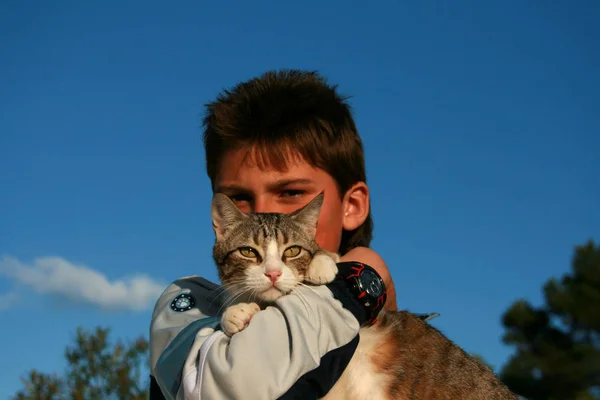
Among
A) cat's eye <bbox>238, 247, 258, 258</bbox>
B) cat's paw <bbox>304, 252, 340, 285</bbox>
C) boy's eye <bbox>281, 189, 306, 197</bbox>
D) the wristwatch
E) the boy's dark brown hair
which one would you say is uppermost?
the boy's dark brown hair

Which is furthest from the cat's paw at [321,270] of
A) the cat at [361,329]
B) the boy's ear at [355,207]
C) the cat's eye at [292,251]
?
the boy's ear at [355,207]

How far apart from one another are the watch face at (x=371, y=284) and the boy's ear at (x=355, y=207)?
143cm

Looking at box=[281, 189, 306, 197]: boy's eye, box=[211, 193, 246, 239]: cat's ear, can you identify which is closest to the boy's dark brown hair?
box=[281, 189, 306, 197]: boy's eye

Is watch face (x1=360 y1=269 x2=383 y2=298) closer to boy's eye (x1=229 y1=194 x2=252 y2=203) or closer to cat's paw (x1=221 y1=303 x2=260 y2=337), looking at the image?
cat's paw (x1=221 y1=303 x2=260 y2=337)

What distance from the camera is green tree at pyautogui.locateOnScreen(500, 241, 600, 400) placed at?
14.7 meters

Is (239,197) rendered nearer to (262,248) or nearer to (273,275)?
(262,248)

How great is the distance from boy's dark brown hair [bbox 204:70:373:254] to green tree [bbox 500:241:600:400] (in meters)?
11.5

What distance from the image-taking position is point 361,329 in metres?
3.40

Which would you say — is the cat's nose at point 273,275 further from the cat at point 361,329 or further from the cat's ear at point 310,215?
the cat's ear at point 310,215

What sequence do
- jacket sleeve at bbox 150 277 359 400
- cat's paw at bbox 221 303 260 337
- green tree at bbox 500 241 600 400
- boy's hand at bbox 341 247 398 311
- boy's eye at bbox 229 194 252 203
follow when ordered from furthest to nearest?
1. green tree at bbox 500 241 600 400
2. boy's eye at bbox 229 194 252 203
3. boy's hand at bbox 341 247 398 311
4. cat's paw at bbox 221 303 260 337
5. jacket sleeve at bbox 150 277 359 400

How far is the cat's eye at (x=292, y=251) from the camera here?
3736 millimetres

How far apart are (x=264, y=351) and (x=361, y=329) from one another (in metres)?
1.00

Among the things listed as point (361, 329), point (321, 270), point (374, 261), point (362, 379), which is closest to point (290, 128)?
point (374, 261)

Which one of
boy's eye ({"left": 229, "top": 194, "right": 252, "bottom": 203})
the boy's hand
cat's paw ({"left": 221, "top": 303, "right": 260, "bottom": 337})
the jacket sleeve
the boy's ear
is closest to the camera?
the jacket sleeve
